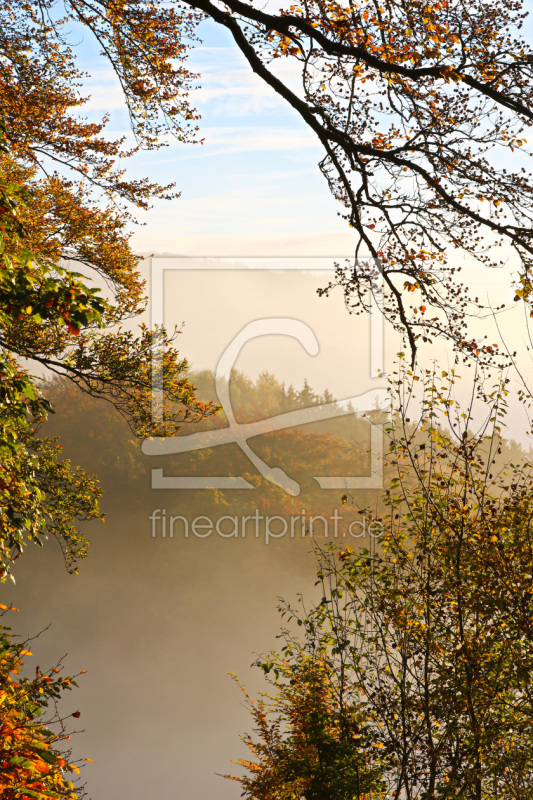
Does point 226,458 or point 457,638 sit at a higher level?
point 226,458

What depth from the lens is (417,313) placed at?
654 cm

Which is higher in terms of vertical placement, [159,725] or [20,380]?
[20,380]

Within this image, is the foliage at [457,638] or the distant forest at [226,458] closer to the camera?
the foliage at [457,638]

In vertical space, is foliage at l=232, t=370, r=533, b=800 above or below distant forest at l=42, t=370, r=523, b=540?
below

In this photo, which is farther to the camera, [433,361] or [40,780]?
[433,361]

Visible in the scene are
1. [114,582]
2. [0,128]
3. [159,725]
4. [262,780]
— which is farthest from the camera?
[114,582]

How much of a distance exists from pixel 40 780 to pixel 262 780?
431 centimetres

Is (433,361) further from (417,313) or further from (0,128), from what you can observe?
(0,128)

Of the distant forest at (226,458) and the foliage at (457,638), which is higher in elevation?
the distant forest at (226,458)

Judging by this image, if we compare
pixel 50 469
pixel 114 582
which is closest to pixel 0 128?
pixel 50 469

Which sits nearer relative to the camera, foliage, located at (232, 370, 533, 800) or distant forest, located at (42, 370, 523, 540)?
foliage, located at (232, 370, 533, 800)

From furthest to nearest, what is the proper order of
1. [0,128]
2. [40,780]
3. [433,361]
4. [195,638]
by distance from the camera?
[195,638] → [433,361] → [0,128] → [40,780]

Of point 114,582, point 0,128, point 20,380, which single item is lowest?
point 114,582

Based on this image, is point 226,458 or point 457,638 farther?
point 226,458
